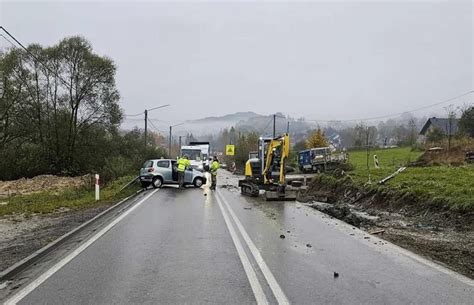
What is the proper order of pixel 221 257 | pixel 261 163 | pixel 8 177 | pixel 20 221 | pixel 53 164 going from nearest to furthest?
pixel 221 257, pixel 20 221, pixel 261 163, pixel 8 177, pixel 53 164

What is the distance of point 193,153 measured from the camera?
41938mm

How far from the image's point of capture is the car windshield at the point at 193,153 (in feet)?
135

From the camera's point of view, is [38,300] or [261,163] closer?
[38,300]

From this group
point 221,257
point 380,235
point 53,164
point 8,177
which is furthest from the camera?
point 53,164

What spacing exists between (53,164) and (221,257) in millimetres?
38874

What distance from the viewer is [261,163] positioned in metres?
22.8

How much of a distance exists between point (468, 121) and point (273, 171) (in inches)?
1545

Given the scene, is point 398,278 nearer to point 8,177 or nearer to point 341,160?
point 341,160

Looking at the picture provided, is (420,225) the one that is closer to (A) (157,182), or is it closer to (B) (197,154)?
(A) (157,182)

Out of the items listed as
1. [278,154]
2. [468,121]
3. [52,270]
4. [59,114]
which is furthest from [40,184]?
[468,121]

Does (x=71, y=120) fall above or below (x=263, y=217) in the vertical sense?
above

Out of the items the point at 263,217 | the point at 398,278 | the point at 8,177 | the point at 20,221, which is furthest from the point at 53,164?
the point at 398,278

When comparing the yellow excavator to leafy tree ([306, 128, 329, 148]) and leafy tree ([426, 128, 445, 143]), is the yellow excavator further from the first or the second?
leafy tree ([306, 128, 329, 148])

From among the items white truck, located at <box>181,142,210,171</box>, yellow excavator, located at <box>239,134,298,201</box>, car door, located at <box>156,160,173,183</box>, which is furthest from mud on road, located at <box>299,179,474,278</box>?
white truck, located at <box>181,142,210,171</box>
